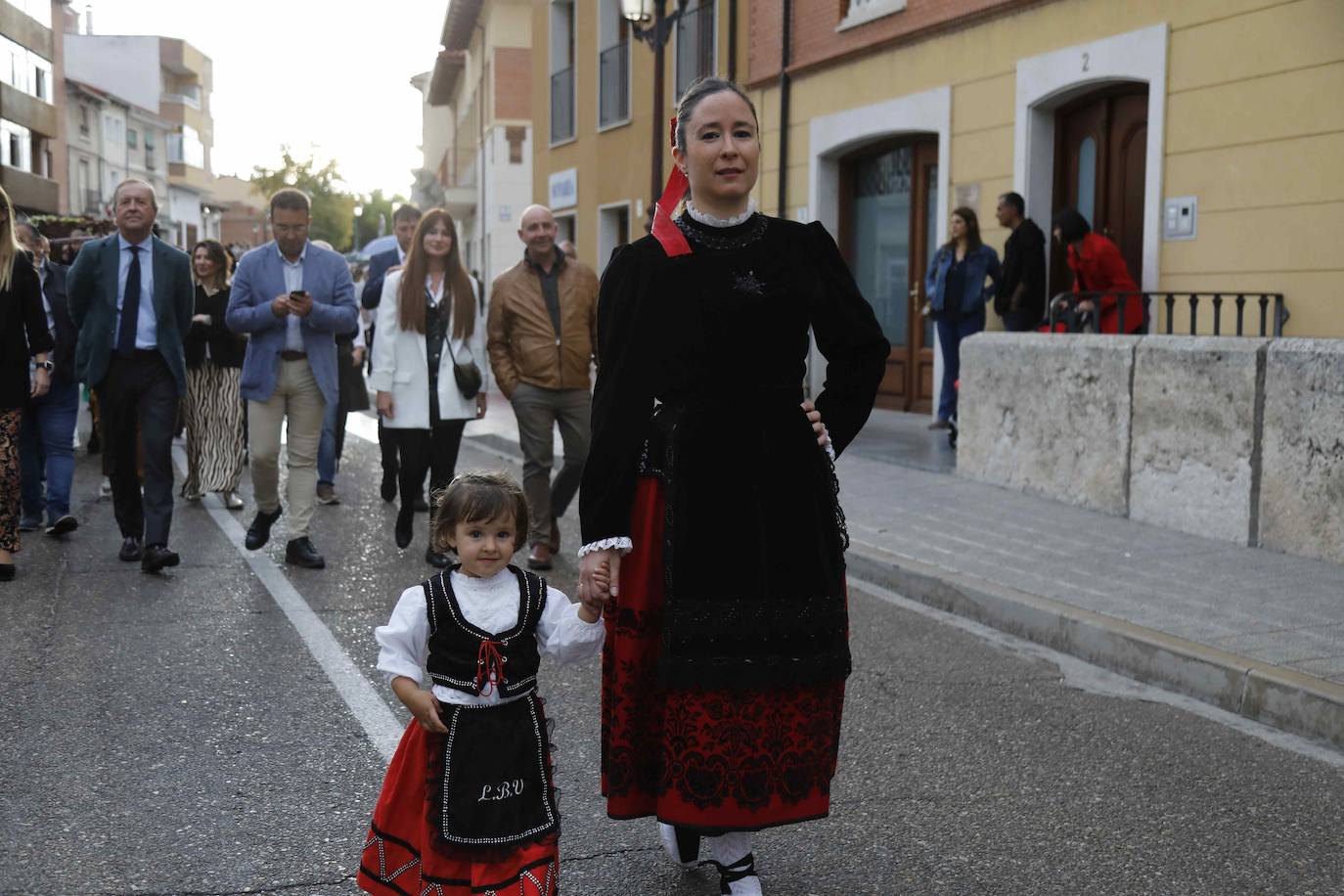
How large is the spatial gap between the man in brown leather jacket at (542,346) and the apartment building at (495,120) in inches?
976

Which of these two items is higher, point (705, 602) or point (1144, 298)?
point (1144, 298)

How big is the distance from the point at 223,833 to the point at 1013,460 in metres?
7.22

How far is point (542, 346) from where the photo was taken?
318 inches

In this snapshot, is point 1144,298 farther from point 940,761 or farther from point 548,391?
point 940,761

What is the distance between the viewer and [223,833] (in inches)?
161

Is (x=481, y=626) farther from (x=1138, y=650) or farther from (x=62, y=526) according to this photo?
(x=62, y=526)

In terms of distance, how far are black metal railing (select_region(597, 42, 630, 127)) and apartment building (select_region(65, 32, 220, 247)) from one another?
5790cm

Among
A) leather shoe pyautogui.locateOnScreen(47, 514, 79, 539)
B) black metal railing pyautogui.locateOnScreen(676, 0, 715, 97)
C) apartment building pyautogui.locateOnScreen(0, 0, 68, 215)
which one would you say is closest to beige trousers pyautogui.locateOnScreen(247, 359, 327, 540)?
leather shoe pyautogui.locateOnScreen(47, 514, 79, 539)

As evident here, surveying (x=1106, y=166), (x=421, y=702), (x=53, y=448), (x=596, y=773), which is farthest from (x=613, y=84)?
(x=421, y=702)

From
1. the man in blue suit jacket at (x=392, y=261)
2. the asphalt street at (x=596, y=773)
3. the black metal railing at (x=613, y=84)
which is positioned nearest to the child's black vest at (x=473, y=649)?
the asphalt street at (x=596, y=773)

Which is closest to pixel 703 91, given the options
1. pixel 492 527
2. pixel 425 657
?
pixel 492 527

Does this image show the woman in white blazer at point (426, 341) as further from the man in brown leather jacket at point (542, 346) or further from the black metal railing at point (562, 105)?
the black metal railing at point (562, 105)

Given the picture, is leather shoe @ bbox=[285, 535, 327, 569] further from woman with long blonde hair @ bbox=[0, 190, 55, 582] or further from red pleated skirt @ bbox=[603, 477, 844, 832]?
red pleated skirt @ bbox=[603, 477, 844, 832]

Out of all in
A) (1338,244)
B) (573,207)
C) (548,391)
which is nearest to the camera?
(548,391)
